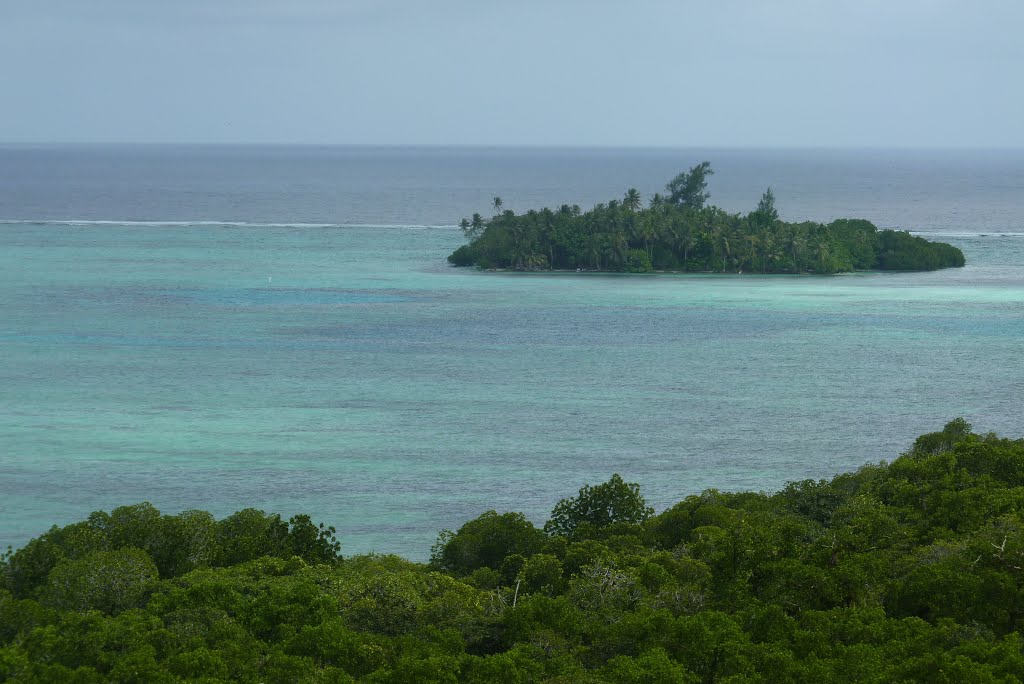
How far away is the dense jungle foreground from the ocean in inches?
304

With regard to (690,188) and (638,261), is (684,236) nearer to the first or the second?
(638,261)

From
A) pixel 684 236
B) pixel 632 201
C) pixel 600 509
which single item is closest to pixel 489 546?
pixel 600 509

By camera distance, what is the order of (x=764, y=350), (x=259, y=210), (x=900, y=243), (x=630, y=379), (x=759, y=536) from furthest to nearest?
1. (x=259, y=210)
2. (x=900, y=243)
3. (x=764, y=350)
4. (x=630, y=379)
5. (x=759, y=536)

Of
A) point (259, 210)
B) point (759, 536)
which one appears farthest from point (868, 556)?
point (259, 210)

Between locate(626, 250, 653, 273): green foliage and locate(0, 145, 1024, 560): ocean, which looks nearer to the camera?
locate(0, 145, 1024, 560): ocean

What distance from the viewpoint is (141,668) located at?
18750 millimetres

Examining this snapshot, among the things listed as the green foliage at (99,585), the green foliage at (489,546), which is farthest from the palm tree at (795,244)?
the green foliage at (99,585)

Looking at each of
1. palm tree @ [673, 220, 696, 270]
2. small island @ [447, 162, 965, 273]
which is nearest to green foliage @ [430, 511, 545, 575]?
small island @ [447, 162, 965, 273]

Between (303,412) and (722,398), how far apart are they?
1571 cm

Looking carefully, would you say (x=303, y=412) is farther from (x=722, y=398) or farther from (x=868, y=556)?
(x=868, y=556)

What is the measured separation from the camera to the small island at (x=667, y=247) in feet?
303

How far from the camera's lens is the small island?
9225 centimetres

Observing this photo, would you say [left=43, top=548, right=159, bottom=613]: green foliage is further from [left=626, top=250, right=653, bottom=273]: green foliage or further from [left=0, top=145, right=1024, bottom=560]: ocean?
[left=626, top=250, right=653, bottom=273]: green foliage

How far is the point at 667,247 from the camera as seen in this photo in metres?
93.9
